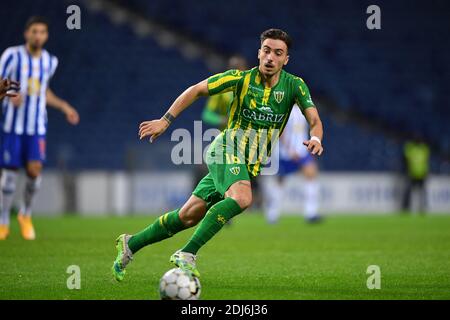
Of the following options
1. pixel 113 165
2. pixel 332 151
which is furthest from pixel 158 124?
pixel 332 151

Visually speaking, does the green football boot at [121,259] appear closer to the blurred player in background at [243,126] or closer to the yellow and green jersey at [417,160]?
the blurred player in background at [243,126]

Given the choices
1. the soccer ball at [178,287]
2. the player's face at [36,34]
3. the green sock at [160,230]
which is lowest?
the soccer ball at [178,287]

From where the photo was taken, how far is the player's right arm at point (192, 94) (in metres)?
6.13

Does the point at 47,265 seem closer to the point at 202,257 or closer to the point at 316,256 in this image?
the point at 202,257

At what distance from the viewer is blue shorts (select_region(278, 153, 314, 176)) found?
16047mm

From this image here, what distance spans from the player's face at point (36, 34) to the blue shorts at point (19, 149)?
1150mm

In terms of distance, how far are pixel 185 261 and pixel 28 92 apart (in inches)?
217

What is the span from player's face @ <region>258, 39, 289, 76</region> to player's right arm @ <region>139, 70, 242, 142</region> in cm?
21

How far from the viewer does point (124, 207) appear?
794 inches

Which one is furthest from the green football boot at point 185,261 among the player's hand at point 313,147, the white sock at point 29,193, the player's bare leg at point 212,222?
the white sock at point 29,193

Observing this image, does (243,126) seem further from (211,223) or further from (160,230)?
(160,230)

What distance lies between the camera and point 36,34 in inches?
417

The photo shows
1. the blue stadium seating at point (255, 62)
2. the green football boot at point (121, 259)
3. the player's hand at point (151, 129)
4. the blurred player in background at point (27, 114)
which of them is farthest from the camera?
the blue stadium seating at point (255, 62)

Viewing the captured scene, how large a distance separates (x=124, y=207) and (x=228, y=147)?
543 inches
